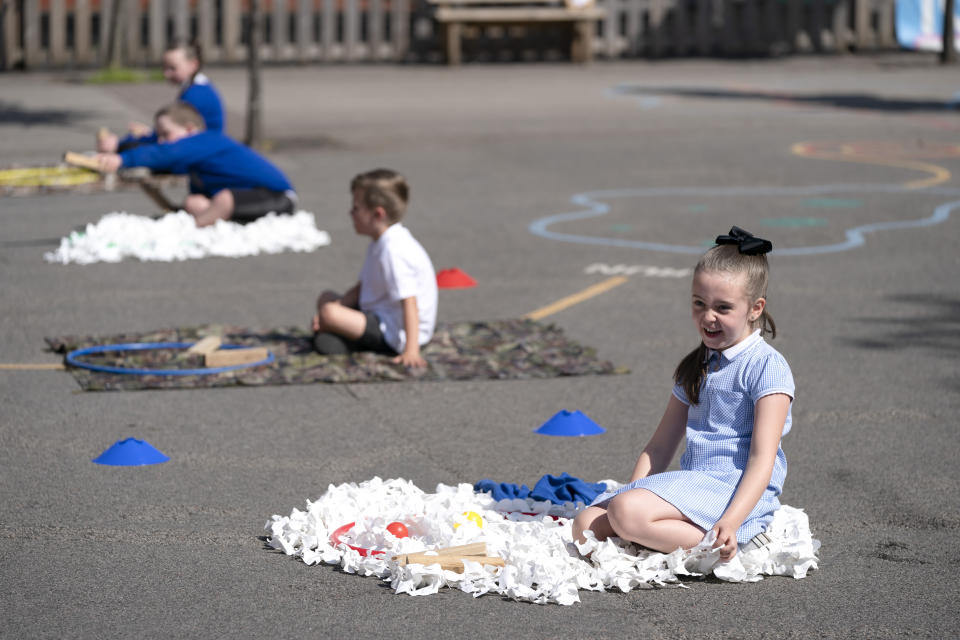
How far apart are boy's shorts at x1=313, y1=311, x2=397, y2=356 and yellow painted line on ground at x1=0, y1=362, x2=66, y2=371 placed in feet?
4.20

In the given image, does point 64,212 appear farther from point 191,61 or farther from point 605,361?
point 605,361

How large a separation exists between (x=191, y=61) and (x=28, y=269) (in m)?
2.72

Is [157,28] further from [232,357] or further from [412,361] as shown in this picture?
[412,361]

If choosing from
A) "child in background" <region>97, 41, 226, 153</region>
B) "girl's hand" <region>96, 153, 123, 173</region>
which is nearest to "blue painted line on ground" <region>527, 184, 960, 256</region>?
"child in background" <region>97, 41, 226, 153</region>

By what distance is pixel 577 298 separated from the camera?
866 cm

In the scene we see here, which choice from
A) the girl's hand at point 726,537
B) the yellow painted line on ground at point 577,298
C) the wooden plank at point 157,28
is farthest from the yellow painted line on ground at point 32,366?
the wooden plank at point 157,28

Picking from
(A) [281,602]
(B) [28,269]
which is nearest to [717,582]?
(A) [281,602]

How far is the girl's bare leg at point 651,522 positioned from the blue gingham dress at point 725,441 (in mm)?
27

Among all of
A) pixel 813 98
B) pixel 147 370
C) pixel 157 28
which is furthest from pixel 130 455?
pixel 157 28

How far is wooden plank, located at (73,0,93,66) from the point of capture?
2648cm

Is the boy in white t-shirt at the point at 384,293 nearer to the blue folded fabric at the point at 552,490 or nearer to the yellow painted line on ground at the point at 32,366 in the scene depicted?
the yellow painted line on ground at the point at 32,366

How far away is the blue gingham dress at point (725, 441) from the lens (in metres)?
4.17

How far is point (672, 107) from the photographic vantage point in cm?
2056

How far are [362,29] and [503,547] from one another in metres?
25.8
